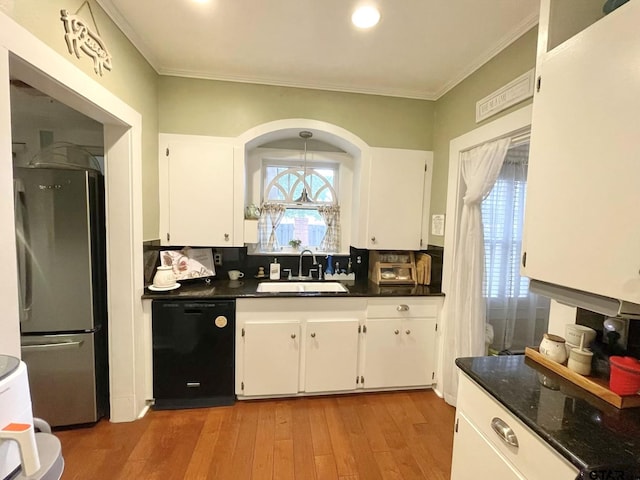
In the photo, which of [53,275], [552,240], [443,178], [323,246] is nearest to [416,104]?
[443,178]

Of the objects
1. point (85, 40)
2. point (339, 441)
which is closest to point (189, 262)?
point (85, 40)

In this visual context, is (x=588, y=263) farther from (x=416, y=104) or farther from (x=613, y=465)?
(x=416, y=104)

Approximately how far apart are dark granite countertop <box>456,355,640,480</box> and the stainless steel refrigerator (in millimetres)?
2281

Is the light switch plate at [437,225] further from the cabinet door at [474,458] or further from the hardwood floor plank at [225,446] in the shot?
the hardwood floor plank at [225,446]

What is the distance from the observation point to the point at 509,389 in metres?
1.13

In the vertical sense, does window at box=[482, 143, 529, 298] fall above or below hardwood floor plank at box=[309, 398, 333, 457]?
→ above

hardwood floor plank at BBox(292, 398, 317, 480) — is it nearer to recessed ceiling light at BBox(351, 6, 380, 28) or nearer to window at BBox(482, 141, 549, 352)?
window at BBox(482, 141, 549, 352)

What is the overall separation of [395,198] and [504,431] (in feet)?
6.25

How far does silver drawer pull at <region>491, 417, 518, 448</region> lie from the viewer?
1012mm

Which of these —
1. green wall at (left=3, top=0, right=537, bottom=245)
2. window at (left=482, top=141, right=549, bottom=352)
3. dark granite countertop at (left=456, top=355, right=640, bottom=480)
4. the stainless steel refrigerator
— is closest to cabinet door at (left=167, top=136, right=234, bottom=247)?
green wall at (left=3, top=0, right=537, bottom=245)

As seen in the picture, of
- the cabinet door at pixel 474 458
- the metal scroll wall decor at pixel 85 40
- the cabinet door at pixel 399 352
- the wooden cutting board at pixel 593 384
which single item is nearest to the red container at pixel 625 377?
the wooden cutting board at pixel 593 384

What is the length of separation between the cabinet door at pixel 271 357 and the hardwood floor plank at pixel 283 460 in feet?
1.43

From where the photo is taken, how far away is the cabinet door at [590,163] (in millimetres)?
873

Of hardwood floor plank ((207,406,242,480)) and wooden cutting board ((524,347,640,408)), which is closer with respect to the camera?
wooden cutting board ((524,347,640,408))
